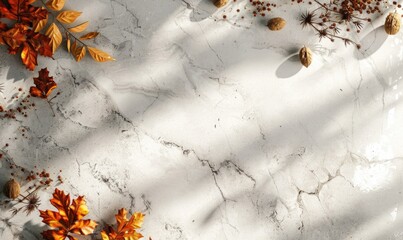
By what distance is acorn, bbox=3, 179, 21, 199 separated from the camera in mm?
1801

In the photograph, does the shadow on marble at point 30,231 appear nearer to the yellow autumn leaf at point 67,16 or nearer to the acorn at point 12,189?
the acorn at point 12,189

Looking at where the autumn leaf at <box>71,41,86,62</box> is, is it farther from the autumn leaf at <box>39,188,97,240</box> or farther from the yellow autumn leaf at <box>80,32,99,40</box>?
the autumn leaf at <box>39,188,97,240</box>

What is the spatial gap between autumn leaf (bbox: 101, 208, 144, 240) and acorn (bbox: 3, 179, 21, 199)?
0.95ft

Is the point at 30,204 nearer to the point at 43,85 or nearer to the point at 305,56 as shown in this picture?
the point at 43,85

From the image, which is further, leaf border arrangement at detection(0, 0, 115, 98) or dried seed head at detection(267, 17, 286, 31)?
dried seed head at detection(267, 17, 286, 31)

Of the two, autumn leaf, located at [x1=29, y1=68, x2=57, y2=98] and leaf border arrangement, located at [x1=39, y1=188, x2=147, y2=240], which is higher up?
autumn leaf, located at [x1=29, y1=68, x2=57, y2=98]

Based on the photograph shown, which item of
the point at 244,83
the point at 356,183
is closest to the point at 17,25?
the point at 244,83

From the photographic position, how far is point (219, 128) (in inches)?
75.0

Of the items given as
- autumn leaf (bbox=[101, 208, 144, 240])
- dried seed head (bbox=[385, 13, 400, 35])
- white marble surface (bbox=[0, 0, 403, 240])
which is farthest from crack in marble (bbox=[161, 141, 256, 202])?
dried seed head (bbox=[385, 13, 400, 35])

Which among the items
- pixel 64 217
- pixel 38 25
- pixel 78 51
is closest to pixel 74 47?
pixel 78 51

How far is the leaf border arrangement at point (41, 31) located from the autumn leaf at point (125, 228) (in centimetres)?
45

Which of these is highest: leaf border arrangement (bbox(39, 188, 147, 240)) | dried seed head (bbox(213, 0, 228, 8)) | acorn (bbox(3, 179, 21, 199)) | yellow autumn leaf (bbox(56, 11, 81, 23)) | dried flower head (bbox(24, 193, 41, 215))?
dried seed head (bbox(213, 0, 228, 8))

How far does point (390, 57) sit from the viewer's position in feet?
6.42

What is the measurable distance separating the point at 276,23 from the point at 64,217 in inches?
35.3
